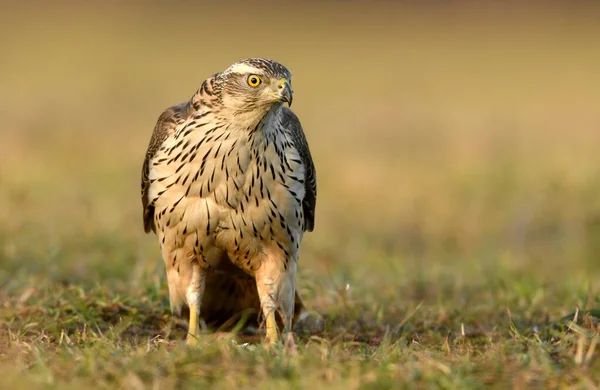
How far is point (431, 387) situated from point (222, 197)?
1791mm


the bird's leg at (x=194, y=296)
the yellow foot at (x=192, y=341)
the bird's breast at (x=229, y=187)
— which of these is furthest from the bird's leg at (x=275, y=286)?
the yellow foot at (x=192, y=341)

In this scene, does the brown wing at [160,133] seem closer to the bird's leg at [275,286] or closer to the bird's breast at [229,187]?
the bird's breast at [229,187]

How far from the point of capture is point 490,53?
23734mm

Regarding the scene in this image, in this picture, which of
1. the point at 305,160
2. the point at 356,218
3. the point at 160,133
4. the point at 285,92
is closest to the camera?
the point at 285,92

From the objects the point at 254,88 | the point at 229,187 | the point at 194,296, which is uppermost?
the point at 254,88

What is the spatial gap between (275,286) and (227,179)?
73 cm

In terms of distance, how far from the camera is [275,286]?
584cm

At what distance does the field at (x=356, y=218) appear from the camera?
4406mm

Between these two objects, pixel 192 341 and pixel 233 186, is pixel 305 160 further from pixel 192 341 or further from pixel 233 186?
pixel 192 341

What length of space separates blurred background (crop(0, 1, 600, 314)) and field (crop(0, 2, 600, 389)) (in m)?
0.04

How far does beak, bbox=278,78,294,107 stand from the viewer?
529 centimetres

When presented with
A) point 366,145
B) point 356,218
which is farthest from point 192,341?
point 366,145

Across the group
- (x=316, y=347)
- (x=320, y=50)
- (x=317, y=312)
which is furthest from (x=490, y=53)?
(x=316, y=347)

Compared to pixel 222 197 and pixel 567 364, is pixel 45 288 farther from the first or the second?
pixel 567 364
